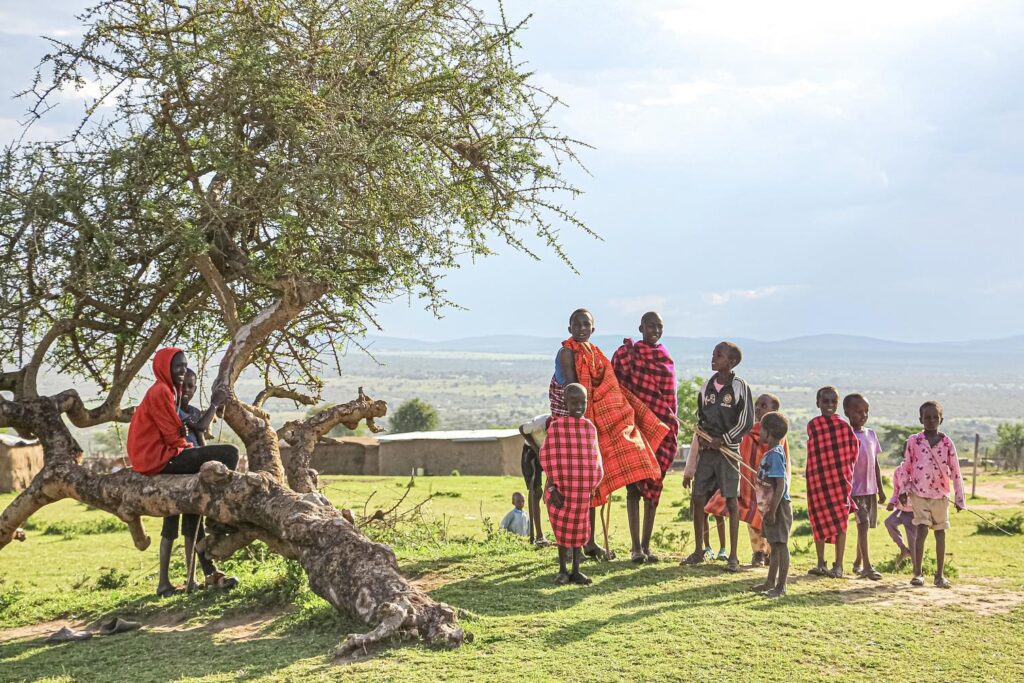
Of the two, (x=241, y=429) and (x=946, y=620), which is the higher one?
(x=241, y=429)

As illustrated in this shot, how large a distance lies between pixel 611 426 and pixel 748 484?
1554mm

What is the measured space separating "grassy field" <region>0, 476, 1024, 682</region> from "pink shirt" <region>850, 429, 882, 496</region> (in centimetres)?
88

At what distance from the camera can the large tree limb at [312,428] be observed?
33.2 feet

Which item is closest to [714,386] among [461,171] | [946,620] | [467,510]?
[946,620]

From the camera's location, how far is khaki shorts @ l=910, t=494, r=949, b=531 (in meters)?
8.88

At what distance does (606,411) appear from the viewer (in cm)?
917

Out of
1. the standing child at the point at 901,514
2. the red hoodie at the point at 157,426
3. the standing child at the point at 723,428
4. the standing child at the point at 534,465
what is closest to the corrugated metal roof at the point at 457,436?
the standing child at the point at 534,465

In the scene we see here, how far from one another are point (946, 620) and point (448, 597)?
147 inches

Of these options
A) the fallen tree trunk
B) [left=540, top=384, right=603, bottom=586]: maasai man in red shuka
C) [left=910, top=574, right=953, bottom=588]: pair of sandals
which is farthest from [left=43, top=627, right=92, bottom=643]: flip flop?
[left=910, top=574, right=953, bottom=588]: pair of sandals

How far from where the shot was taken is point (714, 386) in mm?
9242

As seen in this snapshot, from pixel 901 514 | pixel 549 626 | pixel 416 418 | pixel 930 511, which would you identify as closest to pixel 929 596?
pixel 930 511

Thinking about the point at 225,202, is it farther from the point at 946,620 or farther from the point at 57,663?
the point at 946,620

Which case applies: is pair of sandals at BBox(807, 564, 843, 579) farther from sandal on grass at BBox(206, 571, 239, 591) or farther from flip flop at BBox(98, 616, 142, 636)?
flip flop at BBox(98, 616, 142, 636)

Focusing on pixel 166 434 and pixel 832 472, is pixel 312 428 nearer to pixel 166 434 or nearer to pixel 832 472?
pixel 166 434
